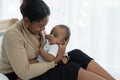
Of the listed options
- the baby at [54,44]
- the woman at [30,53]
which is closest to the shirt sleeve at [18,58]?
the woman at [30,53]

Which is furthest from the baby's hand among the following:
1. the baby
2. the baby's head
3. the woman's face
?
the woman's face

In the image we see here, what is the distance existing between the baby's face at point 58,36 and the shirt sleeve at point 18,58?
0.23 meters

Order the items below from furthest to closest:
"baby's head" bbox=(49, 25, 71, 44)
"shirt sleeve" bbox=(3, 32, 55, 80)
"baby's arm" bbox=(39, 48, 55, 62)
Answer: "baby's head" bbox=(49, 25, 71, 44)
"baby's arm" bbox=(39, 48, 55, 62)
"shirt sleeve" bbox=(3, 32, 55, 80)

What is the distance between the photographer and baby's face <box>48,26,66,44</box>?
1622mm

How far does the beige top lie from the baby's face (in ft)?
0.43

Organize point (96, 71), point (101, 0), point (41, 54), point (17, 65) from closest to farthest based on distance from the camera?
point (17, 65)
point (41, 54)
point (96, 71)
point (101, 0)

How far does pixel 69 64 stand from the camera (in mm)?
1562

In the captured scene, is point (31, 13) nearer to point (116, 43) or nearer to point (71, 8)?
point (71, 8)

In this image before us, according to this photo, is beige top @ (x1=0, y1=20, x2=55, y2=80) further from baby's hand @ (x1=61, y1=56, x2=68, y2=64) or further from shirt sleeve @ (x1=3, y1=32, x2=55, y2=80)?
baby's hand @ (x1=61, y1=56, x2=68, y2=64)

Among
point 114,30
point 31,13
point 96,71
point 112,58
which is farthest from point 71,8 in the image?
point 31,13

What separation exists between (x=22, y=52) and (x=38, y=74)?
0.53 feet

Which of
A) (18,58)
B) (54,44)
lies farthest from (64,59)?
(18,58)

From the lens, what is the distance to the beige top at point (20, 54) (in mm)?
1424

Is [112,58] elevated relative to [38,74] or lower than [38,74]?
lower
